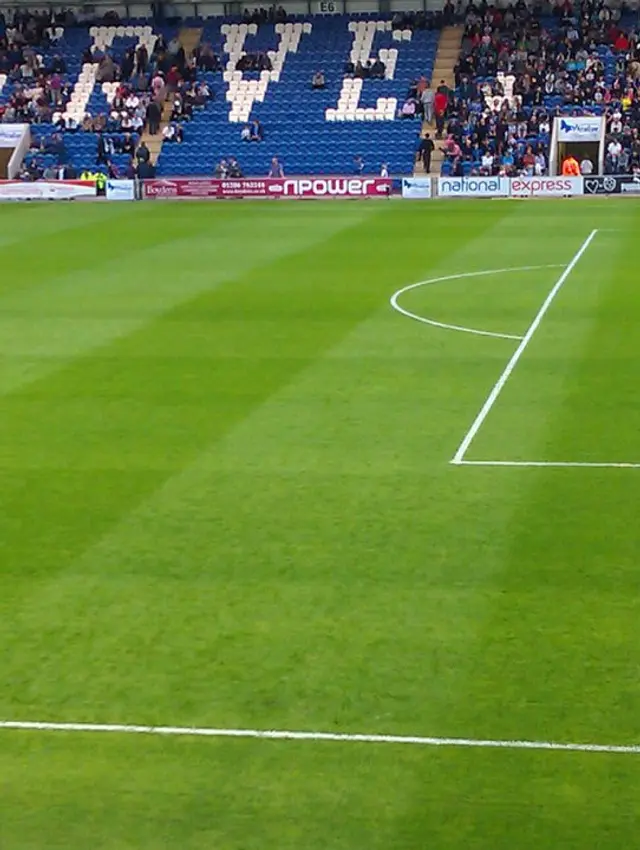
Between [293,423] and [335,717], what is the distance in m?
7.78

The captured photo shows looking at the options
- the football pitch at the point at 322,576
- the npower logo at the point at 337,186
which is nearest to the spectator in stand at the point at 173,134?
the npower logo at the point at 337,186

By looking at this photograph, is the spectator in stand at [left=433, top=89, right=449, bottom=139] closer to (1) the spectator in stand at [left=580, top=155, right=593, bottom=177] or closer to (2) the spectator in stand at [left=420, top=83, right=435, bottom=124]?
(2) the spectator in stand at [left=420, top=83, right=435, bottom=124]

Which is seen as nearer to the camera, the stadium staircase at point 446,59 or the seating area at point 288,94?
the seating area at point 288,94

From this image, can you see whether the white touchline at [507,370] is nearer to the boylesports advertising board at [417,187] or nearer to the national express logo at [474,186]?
the national express logo at [474,186]

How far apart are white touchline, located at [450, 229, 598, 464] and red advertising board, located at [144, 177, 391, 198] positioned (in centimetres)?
1927

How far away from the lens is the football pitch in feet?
27.1

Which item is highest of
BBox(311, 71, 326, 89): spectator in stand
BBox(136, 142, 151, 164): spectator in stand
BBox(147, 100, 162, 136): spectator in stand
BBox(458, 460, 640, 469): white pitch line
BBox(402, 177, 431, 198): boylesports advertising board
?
BBox(311, 71, 326, 89): spectator in stand

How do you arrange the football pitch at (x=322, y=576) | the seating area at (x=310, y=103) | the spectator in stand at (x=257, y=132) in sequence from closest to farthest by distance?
1. the football pitch at (x=322, y=576)
2. the seating area at (x=310, y=103)
3. the spectator in stand at (x=257, y=132)

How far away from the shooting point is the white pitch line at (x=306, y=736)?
28.6 ft

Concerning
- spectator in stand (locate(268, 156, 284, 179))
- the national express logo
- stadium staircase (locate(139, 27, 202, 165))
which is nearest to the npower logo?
the national express logo

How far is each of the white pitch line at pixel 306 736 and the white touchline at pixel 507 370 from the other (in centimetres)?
641

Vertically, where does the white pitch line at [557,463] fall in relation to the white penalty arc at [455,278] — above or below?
below

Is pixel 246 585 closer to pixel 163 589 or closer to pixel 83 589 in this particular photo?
pixel 163 589

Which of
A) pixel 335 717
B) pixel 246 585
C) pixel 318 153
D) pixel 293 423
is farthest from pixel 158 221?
pixel 335 717
